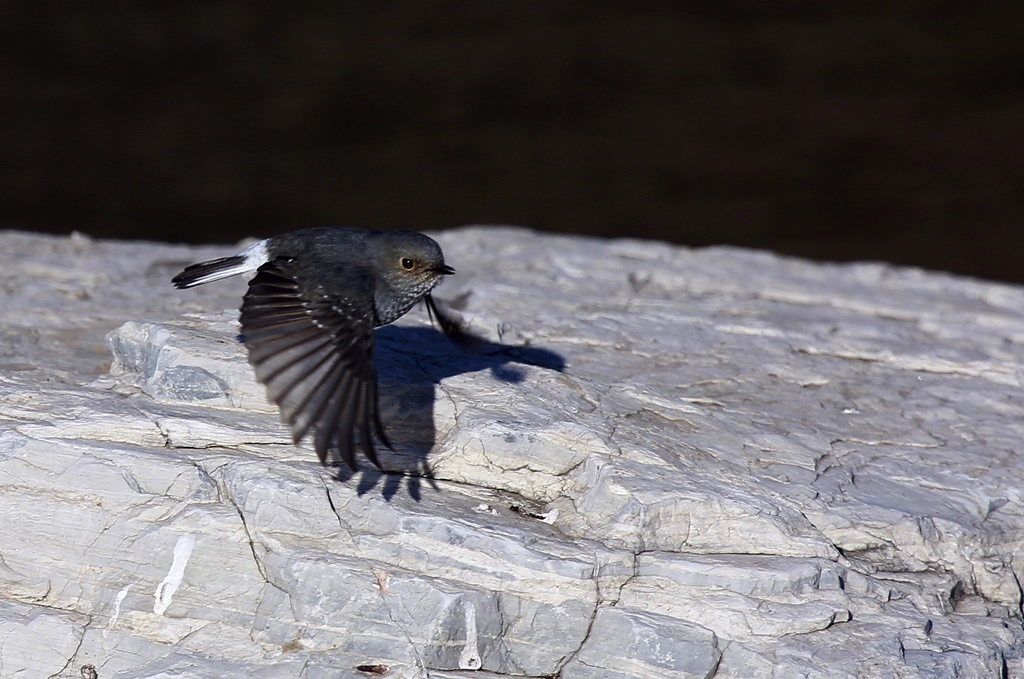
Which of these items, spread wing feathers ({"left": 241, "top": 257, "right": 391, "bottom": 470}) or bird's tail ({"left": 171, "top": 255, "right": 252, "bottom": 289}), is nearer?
spread wing feathers ({"left": 241, "top": 257, "right": 391, "bottom": 470})

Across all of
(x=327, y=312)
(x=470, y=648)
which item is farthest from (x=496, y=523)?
(x=327, y=312)

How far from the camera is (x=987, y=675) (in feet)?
11.2

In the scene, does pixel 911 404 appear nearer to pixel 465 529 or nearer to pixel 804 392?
pixel 804 392

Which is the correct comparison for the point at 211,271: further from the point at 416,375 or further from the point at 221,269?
the point at 416,375

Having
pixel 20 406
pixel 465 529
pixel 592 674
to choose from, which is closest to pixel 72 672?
pixel 20 406

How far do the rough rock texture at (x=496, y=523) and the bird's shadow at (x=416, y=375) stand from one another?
0.02 meters

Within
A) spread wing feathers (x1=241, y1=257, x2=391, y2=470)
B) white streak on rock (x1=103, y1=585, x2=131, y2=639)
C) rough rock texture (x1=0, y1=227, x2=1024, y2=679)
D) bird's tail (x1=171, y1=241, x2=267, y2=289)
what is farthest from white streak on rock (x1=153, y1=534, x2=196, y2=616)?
bird's tail (x1=171, y1=241, x2=267, y2=289)

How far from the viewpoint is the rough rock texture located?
3.39 metres

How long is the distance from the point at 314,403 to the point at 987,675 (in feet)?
7.58

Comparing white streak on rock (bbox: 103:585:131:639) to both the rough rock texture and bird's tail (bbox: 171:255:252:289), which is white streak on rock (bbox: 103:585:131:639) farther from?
bird's tail (bbox: 171:255:252:289)

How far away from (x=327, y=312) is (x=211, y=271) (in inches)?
36.0

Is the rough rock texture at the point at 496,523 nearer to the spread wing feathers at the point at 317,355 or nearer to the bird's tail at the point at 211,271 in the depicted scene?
the bird's tail at the point at 211,271

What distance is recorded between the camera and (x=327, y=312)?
381cm

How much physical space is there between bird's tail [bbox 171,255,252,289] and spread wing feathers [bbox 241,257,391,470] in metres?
0.50
